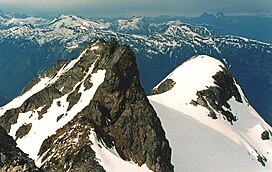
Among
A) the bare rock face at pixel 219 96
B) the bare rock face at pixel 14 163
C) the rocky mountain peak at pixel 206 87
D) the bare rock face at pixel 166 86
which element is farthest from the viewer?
the bare rock face at pixel 166 86

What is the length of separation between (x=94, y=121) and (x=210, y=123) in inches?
1931

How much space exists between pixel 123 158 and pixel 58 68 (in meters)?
53.8

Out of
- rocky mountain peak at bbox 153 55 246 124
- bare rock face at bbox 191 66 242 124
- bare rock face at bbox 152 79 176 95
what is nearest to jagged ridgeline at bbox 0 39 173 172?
rocky mountain peak at bbox 153 55 246 124

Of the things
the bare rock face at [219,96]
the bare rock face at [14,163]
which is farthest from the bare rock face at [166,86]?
the bare rock face at [14,163]

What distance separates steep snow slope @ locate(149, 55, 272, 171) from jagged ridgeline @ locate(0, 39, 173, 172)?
416 inches

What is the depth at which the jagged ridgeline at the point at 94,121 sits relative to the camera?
7244 centimetres

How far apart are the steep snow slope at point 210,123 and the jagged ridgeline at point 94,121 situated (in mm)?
10575

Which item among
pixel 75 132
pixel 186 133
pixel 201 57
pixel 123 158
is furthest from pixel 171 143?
pixel 201 57

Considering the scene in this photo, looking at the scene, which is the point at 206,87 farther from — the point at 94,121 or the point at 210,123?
the point at 94,121

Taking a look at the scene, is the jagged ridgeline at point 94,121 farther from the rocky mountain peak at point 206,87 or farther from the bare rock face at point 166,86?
the bare rock face at point 166,86

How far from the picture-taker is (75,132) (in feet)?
252

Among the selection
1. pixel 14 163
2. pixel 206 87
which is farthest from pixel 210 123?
pixel 14 163

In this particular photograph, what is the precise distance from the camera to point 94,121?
80438 mm

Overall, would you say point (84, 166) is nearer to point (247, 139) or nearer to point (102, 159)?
point (102, 159)
